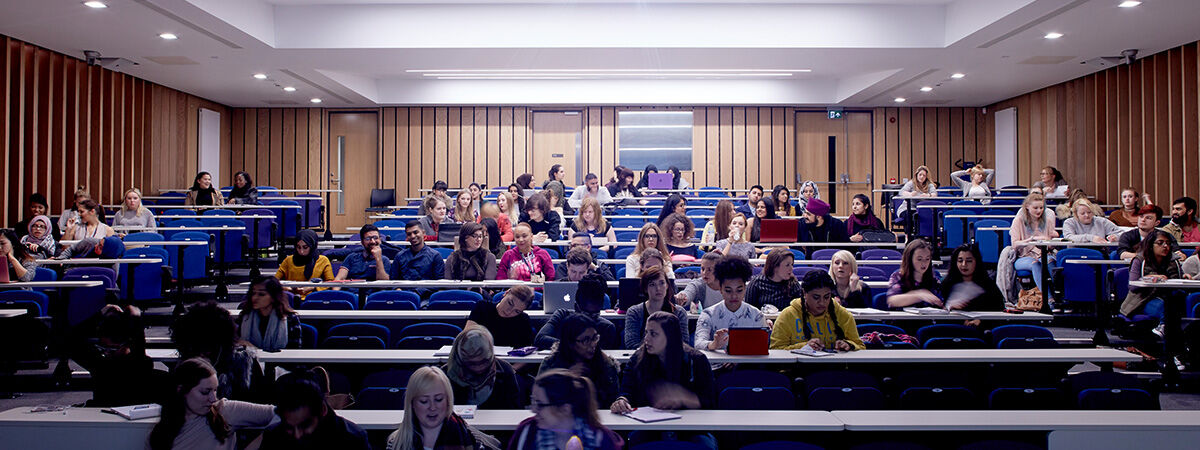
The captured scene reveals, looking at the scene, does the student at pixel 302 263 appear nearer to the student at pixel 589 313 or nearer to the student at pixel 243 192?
the student at pixel 589 313

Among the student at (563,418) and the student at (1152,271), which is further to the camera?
the student at (1152,271)

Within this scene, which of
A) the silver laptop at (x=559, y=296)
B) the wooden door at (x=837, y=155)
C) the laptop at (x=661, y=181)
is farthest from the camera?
the wooden door at (x=837, y=155)

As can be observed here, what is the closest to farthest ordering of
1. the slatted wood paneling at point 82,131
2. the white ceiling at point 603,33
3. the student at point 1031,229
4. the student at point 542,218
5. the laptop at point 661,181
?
the student at point 1031,229 < the white ceiling at point 603,33 < the student at point 542,218 < the slatted wood paneling at point 82,131 < the laptop at point 661,181

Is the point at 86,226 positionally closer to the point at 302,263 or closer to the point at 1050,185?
the point at 302,263

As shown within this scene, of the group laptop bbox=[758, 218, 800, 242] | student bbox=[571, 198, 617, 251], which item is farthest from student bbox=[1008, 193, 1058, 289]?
student bbox=[571, 198, 617, 251]

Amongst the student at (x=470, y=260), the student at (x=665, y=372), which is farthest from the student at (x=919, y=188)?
the student at (x=665, y=372)

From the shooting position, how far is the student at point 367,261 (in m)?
6.99

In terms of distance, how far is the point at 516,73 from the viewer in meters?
13.5

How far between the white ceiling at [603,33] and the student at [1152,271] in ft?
8.73

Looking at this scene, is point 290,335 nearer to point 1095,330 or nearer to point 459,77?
point 1095,330

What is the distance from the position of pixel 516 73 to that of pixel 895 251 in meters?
7.31

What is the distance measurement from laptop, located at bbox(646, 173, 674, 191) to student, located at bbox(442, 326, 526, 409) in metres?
10.2

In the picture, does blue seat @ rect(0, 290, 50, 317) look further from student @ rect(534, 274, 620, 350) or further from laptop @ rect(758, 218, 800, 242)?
laptop @ rect(758, 218, 800, 242)

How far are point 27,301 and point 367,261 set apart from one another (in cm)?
252
